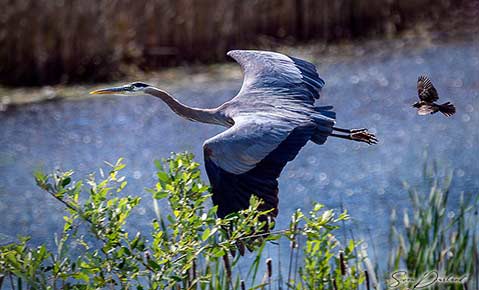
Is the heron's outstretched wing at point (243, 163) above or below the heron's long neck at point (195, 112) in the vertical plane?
below

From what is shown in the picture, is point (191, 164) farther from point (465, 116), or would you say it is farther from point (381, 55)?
point (381, 55)

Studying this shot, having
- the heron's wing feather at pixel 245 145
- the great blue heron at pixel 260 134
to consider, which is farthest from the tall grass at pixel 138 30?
the heron's wing feather at pixel 245 145

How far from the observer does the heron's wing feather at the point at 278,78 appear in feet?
14.0

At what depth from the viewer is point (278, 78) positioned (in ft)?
14.5

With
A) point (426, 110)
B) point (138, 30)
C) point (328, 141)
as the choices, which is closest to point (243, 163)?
point (426, 110)

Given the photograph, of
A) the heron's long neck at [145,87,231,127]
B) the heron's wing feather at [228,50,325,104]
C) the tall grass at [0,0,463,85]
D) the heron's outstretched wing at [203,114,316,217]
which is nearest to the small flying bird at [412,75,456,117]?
the heron's outstretched wing at [203,114,316,217]

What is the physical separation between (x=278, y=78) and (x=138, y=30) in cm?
596

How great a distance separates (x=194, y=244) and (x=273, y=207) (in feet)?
0.98

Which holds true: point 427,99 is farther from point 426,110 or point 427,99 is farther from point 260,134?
point 260,134

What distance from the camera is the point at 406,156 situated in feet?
26.3

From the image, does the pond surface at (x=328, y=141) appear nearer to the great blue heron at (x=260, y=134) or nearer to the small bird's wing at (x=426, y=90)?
the great blue heron at (x=260, y=134)

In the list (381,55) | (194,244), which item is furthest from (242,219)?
(381,55)

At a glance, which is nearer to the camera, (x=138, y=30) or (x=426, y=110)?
(x=426, y=110)

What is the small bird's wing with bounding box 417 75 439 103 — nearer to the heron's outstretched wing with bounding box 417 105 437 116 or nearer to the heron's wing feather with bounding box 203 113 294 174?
the heron's outstretched wing with bounding box 417 105 437 116
